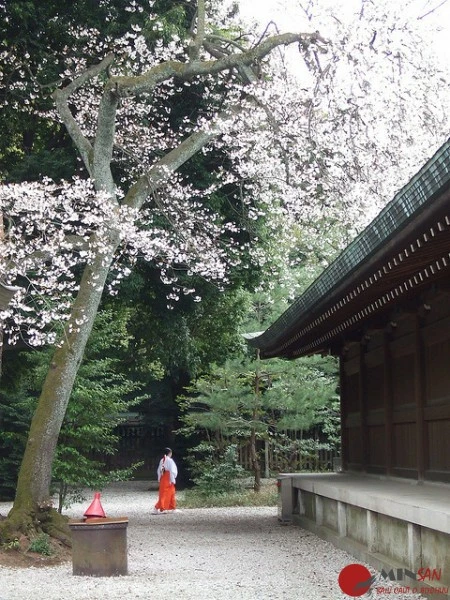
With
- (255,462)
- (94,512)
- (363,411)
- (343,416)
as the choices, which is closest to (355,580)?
(94,512)

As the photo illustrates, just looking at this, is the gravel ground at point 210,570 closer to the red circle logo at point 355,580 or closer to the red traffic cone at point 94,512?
the red circle logo at point 355,580

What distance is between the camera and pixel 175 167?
516 inches

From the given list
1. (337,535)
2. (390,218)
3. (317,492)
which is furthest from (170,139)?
(390,218)

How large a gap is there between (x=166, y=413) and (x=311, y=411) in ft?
30.4

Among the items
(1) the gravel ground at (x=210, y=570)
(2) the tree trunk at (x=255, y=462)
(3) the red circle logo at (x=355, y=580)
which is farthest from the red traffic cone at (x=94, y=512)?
(2) the tree trunk at (x=255, y=462)

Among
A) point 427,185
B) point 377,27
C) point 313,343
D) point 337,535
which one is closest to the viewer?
point 427,185

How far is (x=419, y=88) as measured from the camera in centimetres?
1325

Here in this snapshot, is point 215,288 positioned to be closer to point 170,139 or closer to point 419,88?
Answer: point 170,139

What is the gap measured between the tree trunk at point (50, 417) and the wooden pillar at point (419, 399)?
14.0ft

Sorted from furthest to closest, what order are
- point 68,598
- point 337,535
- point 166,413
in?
point 166,413, point 337,535, point 68,598

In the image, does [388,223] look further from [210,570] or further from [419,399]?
[210,570]

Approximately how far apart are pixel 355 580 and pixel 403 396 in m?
3.66

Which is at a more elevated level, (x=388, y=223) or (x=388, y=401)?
(x=388, y=223)

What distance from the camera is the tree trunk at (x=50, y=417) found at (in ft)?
37.6
